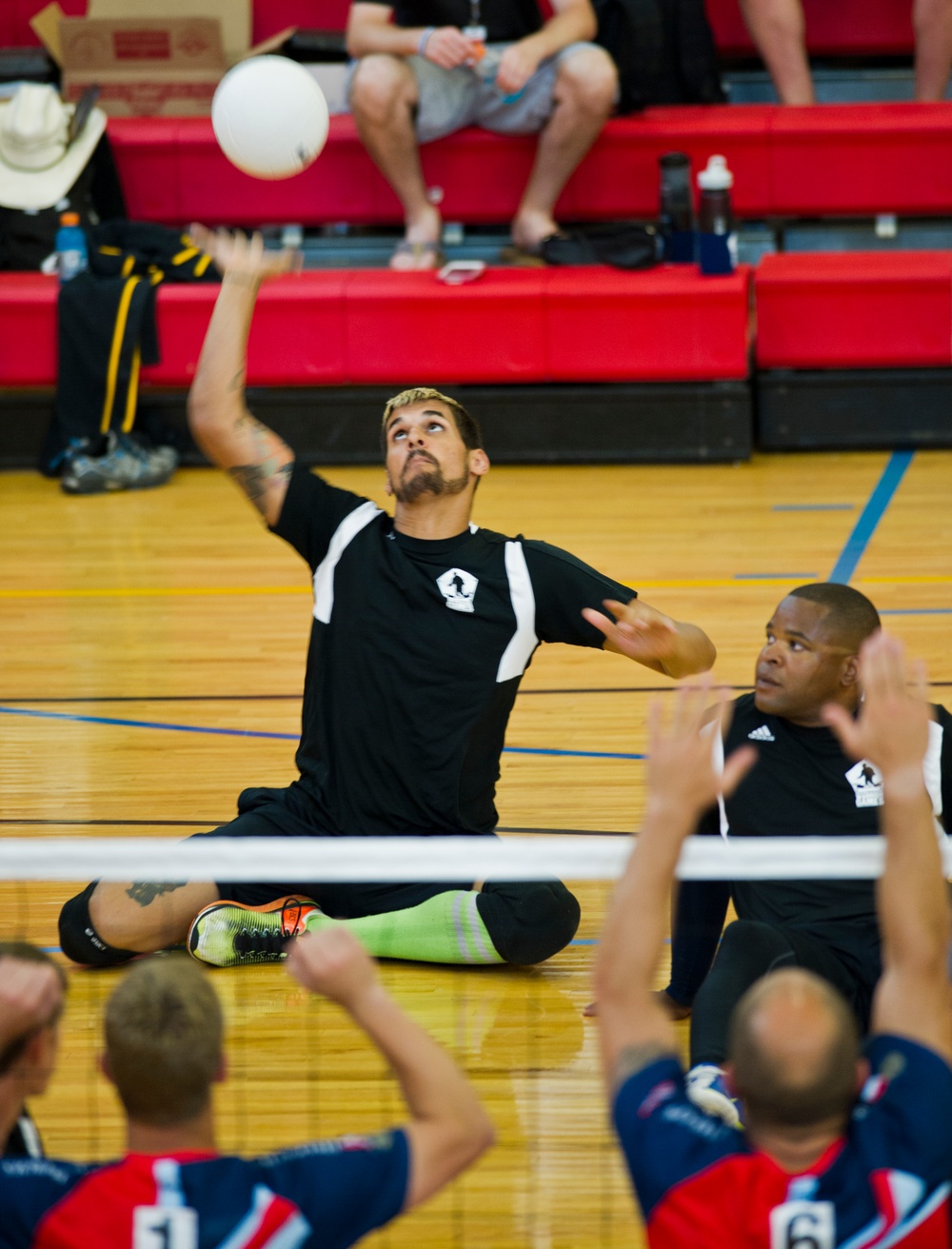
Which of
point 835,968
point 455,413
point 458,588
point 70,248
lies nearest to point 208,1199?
point 835,968

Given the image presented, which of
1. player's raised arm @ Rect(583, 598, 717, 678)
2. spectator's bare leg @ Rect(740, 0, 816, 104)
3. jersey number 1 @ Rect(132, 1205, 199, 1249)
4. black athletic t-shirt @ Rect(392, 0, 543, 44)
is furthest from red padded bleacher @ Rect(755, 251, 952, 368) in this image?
jersey number 1 @ Rect(132, 1205, 199, 1249)

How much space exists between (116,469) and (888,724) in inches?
279

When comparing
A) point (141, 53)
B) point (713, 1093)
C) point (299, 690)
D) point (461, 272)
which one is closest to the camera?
point (713, 1093)

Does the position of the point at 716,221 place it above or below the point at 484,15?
below

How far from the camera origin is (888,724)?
96.1 inches

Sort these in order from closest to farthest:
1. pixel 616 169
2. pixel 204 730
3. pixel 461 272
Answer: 1. pixel 204 730
2. pixel 461 272
3. pixel 616 169

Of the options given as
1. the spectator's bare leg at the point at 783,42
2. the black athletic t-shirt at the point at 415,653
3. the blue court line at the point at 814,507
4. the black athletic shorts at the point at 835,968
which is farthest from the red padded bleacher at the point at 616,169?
the black athletic shorts at the point at 835,968

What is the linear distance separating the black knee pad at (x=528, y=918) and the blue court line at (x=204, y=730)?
1.34 m

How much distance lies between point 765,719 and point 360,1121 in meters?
1.28

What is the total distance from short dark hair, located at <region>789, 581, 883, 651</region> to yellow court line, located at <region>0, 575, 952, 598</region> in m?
3.22

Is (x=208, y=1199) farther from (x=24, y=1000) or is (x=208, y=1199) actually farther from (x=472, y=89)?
(x=472, y=89)

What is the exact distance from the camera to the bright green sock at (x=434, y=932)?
13.9 feet

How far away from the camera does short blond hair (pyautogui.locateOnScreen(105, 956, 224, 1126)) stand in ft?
7.34

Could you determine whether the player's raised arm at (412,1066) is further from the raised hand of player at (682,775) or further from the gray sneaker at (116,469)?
the gray sneaker at (116,469)
